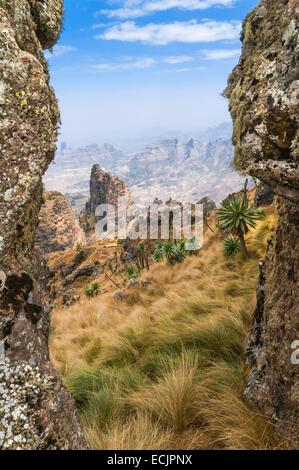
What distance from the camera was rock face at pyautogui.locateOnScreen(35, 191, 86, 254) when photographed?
12794cm

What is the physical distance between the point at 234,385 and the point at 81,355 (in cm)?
443

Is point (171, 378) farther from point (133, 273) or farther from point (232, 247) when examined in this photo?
point (133, 273)

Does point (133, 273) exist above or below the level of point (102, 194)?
above

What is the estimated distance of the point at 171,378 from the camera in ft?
19.0

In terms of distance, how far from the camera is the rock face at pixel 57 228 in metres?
128

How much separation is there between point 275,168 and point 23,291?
2.94 m

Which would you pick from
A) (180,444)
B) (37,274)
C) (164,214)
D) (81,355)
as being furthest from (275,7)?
(164,214)

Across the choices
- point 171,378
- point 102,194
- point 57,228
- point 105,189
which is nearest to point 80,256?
point 57,228

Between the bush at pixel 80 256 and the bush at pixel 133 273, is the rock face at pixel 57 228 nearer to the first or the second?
the bush at pixel 80 256

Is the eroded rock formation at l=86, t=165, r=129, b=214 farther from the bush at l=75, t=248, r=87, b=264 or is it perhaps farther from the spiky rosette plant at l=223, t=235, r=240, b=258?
the spiky rosette plant at l=223, t=235, r=240, b=258

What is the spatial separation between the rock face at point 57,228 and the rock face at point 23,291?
12261cm

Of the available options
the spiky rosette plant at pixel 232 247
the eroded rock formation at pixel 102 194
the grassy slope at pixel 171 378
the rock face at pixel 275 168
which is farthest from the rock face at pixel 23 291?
the eroded rock formation at pixel 102 194

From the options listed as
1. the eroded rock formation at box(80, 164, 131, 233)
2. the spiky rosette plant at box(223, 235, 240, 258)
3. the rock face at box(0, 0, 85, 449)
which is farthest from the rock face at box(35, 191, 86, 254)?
the rock face at box(0, 0, 85, 449)

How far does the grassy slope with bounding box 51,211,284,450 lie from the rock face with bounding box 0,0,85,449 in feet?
4.47
